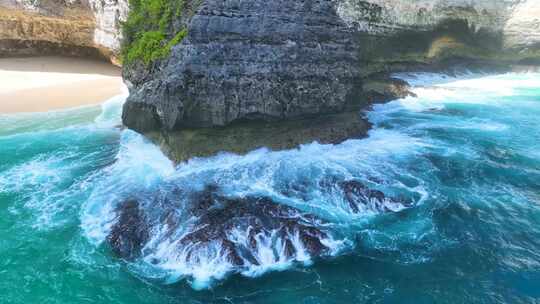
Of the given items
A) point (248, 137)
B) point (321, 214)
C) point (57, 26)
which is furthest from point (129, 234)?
point (57, 26)

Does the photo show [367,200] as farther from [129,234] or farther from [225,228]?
[129,234]

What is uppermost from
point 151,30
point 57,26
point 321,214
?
point 151,30

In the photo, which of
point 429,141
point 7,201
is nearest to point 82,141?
point 7,201

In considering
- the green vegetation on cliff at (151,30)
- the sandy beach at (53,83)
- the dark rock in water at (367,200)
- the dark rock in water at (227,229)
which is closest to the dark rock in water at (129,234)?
the dark rock in water at (227,229)

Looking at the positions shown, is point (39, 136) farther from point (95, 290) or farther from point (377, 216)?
point (377, 216)

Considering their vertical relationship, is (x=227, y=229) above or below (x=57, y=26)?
below

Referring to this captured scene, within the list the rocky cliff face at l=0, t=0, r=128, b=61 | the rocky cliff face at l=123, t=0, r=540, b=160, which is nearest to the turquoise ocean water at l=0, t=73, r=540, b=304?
the rocky cliff face at l=123, t=0, r=540, b=160

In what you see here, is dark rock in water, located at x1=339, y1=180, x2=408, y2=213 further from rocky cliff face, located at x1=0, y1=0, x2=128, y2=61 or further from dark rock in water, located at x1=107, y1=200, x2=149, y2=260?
rocky cliff face, located at x1=0, y1=0, x2=128, y2=61

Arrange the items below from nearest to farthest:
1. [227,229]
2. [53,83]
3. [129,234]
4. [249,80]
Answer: [227,229] → [129,234] → [249,80] → [53,83]

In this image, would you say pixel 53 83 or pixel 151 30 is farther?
pixel 53 83
